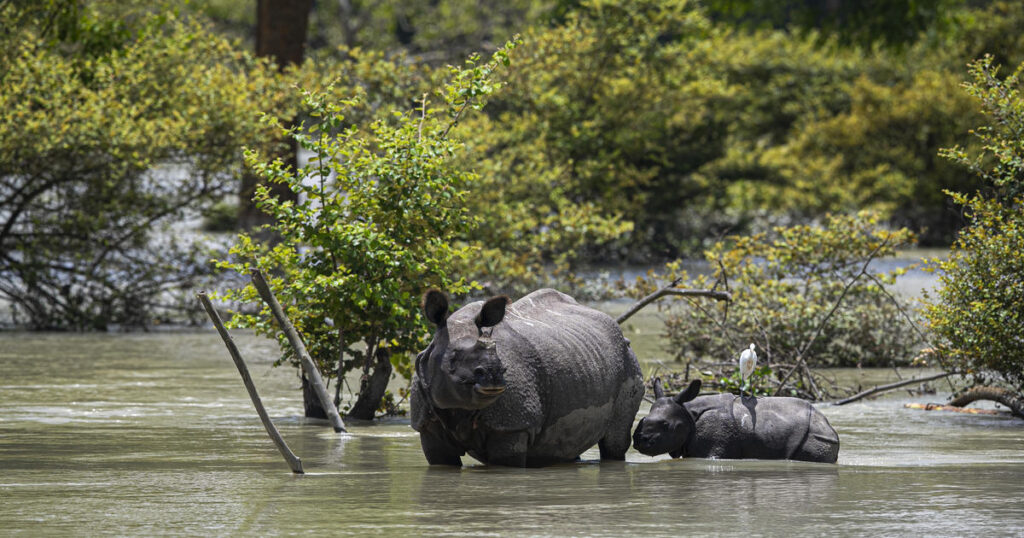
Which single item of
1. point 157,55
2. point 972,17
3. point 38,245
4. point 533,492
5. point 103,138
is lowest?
point 533,492

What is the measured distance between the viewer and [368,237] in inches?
461

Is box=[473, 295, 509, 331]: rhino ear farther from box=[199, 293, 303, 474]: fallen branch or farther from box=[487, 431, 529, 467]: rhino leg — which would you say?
box=[199, 293, 303, 474]: fallen branch

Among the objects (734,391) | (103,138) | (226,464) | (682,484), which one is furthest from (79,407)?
(103,138)

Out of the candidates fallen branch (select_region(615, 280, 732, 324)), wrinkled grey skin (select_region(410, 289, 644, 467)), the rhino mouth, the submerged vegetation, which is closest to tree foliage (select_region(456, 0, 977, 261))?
the submerged vegetation

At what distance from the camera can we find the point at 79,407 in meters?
12.5

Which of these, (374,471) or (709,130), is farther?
(709,130)

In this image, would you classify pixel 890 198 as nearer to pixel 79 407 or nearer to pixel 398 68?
pixel 398 68

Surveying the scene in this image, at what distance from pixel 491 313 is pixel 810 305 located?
791 cm

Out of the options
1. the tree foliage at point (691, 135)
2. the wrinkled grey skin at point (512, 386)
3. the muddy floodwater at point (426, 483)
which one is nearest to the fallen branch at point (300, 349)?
the muddy floodwater at point (426, 483)

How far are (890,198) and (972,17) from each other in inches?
247

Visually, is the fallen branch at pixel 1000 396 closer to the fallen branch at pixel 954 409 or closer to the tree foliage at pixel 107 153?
the fallen branch at pixel 954 409

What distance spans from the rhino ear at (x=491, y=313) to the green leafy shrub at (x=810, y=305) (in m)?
6.87

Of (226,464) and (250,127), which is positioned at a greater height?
(250,127)

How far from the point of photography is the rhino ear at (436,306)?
28.2 feet
